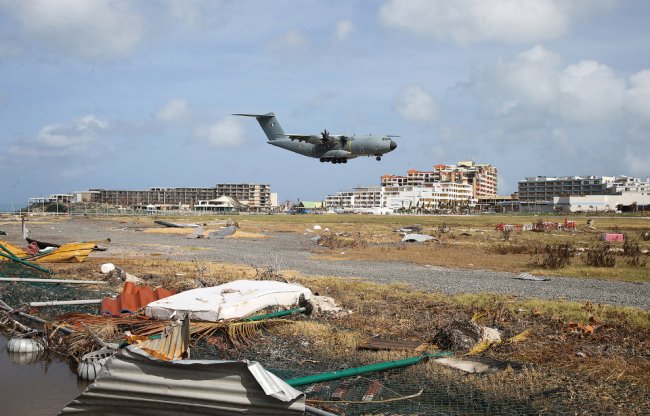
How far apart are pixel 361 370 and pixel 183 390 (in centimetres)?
270

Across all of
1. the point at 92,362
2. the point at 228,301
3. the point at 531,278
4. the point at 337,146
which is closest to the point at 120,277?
the point at 228,301

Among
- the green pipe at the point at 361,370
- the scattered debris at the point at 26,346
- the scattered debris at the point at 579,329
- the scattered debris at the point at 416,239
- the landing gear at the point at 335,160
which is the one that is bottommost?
the scattered debris at the point at 416,239

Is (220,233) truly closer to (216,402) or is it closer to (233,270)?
(233,270)

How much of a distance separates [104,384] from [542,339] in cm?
733

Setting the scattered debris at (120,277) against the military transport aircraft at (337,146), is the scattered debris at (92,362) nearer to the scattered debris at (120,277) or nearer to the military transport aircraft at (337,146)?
the scattered debris at (120,277)

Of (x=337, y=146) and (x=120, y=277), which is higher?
(x=337, y=146)

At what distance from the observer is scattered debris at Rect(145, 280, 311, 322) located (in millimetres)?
10750

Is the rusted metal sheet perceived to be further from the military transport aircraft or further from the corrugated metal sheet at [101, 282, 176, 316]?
the military transport aircraft

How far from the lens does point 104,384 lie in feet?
20.7

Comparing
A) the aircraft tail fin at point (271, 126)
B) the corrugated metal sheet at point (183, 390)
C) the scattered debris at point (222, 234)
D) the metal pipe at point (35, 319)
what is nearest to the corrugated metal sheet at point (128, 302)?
the metal pipe at point (35, 319)

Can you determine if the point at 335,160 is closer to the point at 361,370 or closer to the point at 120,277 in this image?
the point at 120,277

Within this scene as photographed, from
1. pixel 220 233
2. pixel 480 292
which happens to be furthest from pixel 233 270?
pixel 220 233

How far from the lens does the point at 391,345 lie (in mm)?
9695

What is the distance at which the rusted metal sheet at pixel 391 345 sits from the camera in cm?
959
